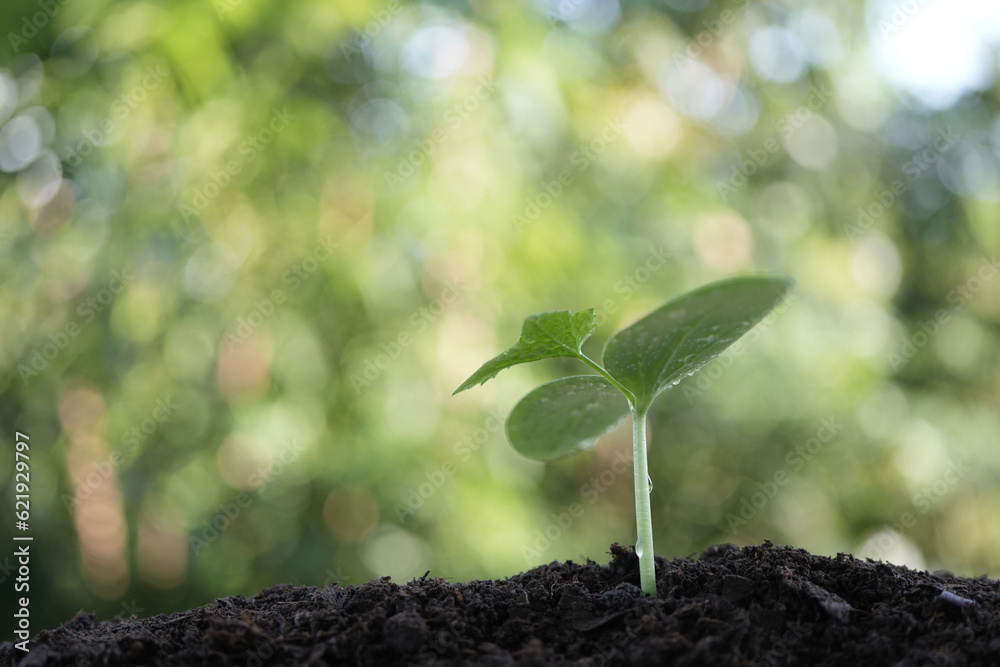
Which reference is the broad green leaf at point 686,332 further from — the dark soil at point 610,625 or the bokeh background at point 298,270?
the bokeh background at point 298,270

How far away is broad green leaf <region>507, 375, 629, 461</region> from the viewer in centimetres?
63

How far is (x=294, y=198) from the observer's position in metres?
2.02

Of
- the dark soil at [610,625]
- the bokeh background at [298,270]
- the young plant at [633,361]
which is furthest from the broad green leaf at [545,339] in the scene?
the bokeh background at [298,270]

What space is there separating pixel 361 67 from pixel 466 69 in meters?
0.35

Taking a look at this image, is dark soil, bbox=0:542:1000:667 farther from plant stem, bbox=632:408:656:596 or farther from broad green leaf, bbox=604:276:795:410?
broad green leaf, bbox=604:276:795:410

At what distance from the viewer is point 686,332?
1.61 ft

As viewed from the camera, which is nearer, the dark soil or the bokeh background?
the dark soil

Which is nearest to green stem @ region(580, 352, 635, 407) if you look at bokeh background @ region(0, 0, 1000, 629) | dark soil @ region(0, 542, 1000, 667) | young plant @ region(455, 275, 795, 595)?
young plant @ region(455, 275, 795, 595)

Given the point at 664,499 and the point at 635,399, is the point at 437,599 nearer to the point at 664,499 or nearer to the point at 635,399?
the point at 635,399

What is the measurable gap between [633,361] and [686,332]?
0.18ft

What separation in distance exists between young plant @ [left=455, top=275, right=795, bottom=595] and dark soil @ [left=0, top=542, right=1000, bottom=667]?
0.07 metres

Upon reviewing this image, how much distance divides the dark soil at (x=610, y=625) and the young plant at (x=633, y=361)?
2.7 inches

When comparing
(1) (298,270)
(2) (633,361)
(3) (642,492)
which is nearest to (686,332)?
(2) (633,361)

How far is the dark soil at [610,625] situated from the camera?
0.49m
